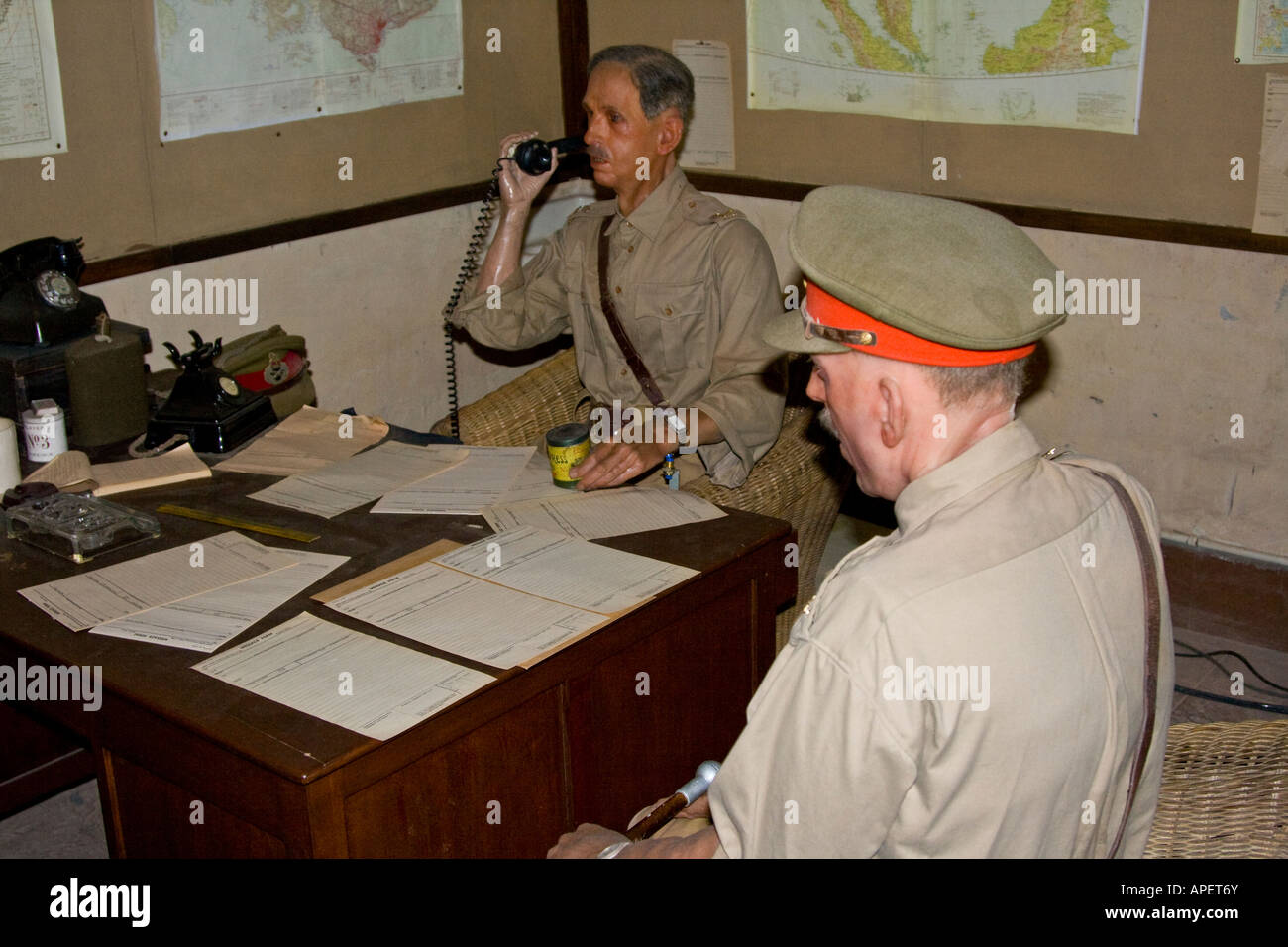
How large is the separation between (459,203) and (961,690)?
3415 mm

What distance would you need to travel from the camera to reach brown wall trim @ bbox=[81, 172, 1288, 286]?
334 centimetres

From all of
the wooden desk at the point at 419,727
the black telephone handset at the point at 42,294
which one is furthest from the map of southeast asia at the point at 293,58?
the wooden desk at the point at 419,727

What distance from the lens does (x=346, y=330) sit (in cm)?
415

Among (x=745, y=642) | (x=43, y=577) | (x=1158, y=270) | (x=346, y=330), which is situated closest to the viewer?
(x=43, y=577)

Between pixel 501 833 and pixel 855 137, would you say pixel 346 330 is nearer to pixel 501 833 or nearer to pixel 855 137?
pixel 855 137

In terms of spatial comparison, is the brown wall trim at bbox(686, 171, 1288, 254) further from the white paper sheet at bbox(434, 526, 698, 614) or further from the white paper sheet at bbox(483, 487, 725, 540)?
the white paper sheet at bbox(434, 526, 698, 614)

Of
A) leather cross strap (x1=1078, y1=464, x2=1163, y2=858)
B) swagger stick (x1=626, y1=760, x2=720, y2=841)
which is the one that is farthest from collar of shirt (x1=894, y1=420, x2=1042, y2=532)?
swagger stick (x1=626, y1=760, x2=720, y2=841)

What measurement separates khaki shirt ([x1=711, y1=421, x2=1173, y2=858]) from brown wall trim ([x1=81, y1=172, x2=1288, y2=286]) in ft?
6.71

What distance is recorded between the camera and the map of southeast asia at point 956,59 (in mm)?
3369

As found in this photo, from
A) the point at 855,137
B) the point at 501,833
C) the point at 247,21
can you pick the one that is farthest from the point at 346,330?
the point at 501,833

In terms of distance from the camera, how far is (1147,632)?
58.4 inches

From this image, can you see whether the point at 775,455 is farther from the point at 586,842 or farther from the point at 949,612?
the point at 949,612

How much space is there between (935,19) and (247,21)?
77.3 inches

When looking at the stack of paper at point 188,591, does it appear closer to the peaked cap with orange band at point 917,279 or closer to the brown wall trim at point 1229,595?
the peaked cap with orange band at point 917,279
